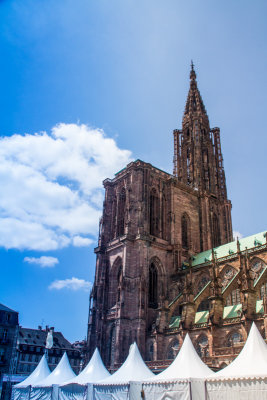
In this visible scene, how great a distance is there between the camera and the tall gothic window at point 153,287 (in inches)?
1651

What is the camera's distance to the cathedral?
31109 mm

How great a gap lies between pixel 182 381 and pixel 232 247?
93.5ft

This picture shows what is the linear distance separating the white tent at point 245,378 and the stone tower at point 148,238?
21.1 m

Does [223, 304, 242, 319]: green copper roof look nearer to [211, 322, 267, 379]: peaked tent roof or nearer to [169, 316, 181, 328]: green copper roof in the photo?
[169, 316, 181, 328]: green copper roof

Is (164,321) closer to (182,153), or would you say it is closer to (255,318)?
(255,318)

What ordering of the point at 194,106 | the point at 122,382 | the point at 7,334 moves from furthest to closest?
the point at 194,106
the point at 7,334
the point at 122,382

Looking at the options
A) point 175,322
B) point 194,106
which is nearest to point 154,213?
point 175,322

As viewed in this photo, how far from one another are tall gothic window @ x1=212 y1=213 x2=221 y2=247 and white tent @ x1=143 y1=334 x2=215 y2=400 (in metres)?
34.4

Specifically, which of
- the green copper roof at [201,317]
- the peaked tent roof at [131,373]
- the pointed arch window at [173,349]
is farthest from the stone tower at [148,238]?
the peaked tent roof at [131,373]

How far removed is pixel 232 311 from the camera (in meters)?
32.1

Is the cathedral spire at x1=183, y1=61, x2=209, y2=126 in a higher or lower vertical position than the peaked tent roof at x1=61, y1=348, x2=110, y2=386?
higher

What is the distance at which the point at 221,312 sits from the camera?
31328mm

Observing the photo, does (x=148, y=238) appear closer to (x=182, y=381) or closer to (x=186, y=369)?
(x=186, y=369)

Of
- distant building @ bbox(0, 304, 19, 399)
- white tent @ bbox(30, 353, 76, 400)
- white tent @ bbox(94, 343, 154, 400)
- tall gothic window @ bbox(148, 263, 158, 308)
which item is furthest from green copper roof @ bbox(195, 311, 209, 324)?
distant building @ bbox(0, 304, 19, 399)
